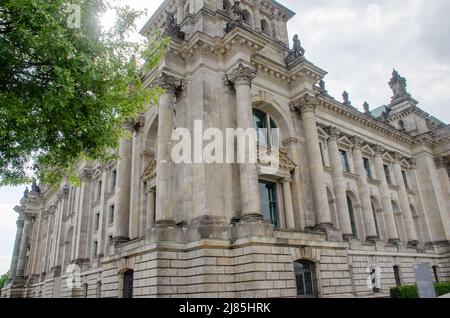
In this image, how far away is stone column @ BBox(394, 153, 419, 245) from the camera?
115 feet

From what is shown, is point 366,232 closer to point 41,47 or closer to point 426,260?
point 426,260

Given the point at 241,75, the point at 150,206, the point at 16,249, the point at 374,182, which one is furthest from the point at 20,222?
the point at 374,182

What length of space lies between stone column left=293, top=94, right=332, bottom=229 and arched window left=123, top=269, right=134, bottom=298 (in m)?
12.0

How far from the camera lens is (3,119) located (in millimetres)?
11141

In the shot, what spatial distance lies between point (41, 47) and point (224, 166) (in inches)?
472

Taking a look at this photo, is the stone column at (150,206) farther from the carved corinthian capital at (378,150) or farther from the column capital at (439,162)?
the column capital at (439,162)

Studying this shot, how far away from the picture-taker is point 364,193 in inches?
1264

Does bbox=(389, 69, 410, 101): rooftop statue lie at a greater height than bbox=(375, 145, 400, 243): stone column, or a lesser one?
greater

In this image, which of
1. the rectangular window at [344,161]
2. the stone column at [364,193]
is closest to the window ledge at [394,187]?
the stone column at [364,193]

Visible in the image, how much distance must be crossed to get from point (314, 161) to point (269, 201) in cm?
427

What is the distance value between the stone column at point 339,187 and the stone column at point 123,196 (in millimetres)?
16296

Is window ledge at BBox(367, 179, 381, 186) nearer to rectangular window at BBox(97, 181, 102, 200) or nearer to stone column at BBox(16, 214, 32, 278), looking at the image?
rectangular window at BBox(97, 181, 102, 200)

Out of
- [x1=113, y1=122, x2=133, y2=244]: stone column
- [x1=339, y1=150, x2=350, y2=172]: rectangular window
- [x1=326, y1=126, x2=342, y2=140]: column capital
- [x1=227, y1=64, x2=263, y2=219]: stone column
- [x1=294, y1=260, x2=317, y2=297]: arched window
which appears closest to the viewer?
[x1=227, y1=64, x2=263, y2=219]: stone column

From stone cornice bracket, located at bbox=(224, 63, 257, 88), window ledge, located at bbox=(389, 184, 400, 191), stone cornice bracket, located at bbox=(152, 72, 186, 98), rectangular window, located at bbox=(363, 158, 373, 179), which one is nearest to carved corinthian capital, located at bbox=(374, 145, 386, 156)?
rectangular window, located at bbox=(363, 158, 373, 179)
